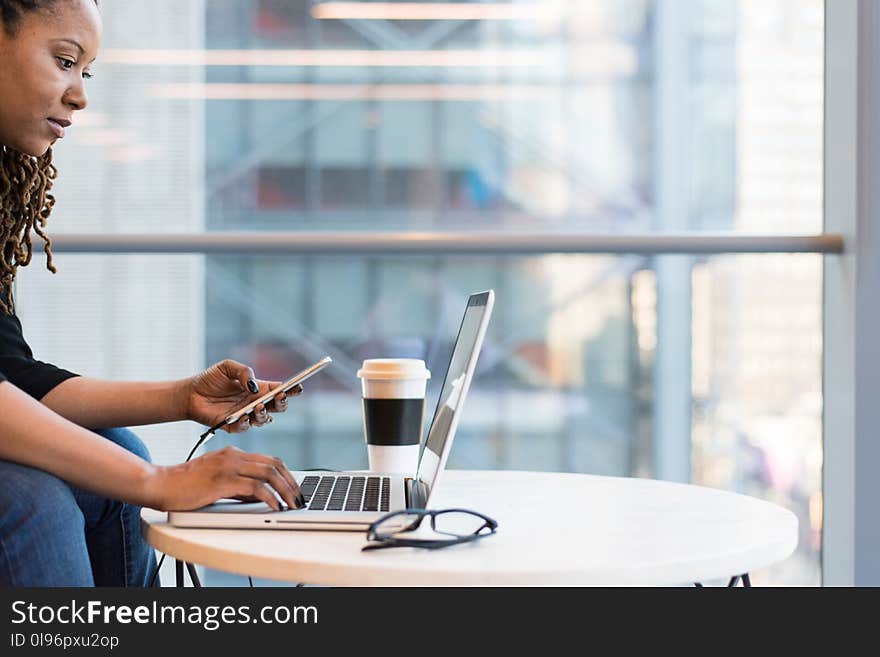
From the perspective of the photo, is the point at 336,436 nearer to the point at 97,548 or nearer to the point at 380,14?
the point at 380,14

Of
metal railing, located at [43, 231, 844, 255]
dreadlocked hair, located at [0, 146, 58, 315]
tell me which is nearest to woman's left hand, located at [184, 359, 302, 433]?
dreadlocked hair, located at [0, 146, 58, 315]

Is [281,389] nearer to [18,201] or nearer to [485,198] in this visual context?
[18,201]

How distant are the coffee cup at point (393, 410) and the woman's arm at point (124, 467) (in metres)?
0.19

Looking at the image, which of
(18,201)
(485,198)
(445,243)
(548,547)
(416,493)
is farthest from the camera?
(485,198)

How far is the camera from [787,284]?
118 inches

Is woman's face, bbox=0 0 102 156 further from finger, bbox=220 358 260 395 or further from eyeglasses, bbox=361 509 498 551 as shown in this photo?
eyeglasses, bbox=361 509 498 551

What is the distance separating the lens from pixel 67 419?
86cm

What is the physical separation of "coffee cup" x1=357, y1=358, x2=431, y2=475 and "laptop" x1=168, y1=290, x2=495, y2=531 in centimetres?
5

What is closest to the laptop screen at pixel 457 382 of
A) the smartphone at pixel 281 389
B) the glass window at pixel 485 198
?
the smartphone at pixel 281 389

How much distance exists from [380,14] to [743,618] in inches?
109

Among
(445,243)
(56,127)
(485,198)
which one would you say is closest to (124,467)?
(56,127)

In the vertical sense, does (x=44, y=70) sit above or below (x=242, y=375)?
above

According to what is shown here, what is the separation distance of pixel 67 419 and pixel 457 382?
368 millimetres

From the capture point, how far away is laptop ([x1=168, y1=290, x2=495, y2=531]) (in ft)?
2.19
